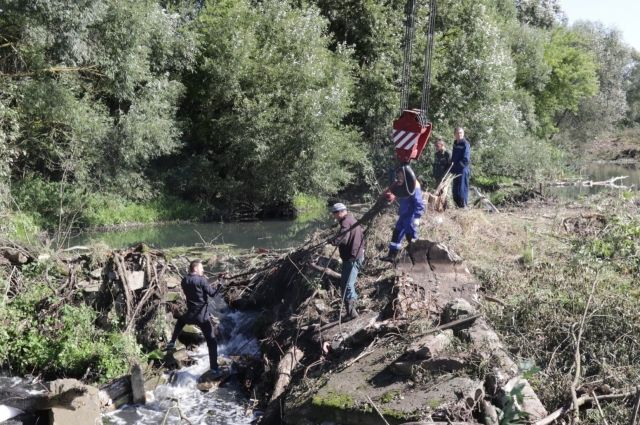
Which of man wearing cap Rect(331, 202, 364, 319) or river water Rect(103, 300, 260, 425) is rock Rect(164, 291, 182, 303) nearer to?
river water Rect(103, 300, 260, 425)

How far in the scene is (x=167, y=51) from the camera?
26031 millimetres

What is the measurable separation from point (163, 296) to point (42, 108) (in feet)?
42.8

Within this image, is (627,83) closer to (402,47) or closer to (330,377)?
(402,47)

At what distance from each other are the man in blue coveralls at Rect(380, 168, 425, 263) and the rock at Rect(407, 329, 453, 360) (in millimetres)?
2883

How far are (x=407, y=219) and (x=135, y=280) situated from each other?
188 inches

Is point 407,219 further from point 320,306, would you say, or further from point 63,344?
point 63,344

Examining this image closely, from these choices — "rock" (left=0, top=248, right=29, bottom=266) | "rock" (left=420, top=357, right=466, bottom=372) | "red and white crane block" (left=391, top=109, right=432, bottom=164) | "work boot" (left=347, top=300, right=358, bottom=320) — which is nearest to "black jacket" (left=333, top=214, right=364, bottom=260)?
"work boot" (left=347, top=300, right=358, bottom=320)

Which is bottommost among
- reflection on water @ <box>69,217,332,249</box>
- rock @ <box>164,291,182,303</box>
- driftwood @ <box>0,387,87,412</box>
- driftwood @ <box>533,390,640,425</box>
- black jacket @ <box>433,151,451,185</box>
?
reflection on water @ <box>69,217,332,249</box>


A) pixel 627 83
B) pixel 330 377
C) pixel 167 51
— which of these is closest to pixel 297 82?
pixel 167 51

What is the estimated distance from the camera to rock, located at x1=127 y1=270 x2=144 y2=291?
11.3 meters

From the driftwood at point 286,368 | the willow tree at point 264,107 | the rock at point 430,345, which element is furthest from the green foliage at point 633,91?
the rock at point 430,345

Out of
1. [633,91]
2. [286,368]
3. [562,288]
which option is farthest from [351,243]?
[633,91]

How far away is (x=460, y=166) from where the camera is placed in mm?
14242

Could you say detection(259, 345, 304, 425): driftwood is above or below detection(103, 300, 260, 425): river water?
above
